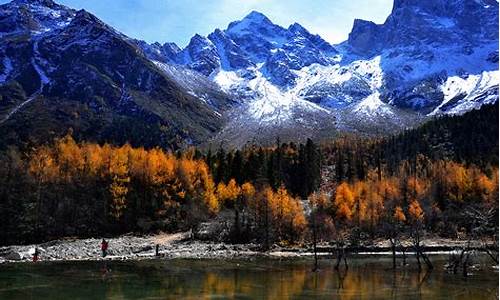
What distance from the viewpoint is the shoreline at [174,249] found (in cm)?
8181

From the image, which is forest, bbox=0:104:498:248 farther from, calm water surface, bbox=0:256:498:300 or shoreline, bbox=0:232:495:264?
calm water surface, bbox=0:256:498:300

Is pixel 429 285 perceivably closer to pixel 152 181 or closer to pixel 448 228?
pixel 448 228

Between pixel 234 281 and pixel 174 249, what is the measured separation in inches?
1559

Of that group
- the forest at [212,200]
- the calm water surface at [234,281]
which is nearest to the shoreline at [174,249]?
the forest at [212,200]

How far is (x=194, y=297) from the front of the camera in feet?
148

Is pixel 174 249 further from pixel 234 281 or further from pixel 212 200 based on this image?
pixel 234 281

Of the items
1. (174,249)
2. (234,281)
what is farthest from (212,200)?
(234,281)

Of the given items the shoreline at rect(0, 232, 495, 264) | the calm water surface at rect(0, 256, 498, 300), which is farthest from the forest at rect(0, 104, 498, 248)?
the calm water surface at rect(0, 256, 498, 300)

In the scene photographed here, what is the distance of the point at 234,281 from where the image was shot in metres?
55.2

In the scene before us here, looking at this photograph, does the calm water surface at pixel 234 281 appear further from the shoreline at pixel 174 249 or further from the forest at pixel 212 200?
the forest at pixel 212 200

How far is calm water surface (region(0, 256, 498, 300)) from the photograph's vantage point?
46.1 metres

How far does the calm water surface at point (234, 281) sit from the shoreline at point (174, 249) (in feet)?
32.0

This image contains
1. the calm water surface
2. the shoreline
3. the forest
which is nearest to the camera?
the calm water surface

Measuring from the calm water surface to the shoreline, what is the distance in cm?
975
